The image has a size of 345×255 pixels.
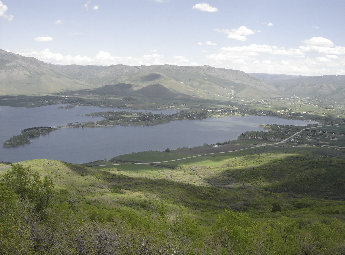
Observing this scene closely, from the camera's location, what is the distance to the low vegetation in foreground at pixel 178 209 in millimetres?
36125

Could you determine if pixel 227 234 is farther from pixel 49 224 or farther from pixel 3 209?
pixel 3 209

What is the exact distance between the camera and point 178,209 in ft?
285

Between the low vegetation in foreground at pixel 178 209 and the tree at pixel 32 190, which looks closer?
the low vegetation in foreground at pixel 178 209

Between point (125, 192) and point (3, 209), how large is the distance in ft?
203

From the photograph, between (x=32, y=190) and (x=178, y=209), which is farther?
(x=178, y=209)

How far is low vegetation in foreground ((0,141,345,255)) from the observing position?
119 ft

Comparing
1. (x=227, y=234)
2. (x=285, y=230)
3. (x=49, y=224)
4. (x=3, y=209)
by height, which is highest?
(x=3, y=209)

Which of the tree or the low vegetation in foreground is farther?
the tree

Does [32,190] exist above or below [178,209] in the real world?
above

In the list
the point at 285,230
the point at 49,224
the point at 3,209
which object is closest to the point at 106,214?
the point at 49,224

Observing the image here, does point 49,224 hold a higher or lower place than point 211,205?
higher

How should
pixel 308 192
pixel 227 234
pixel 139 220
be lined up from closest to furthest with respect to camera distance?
pixel 227 234, pixel 139 220, pixel 308 192

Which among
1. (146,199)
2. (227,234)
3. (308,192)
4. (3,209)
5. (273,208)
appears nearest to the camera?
(3,209)

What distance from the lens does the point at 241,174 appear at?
168 m
